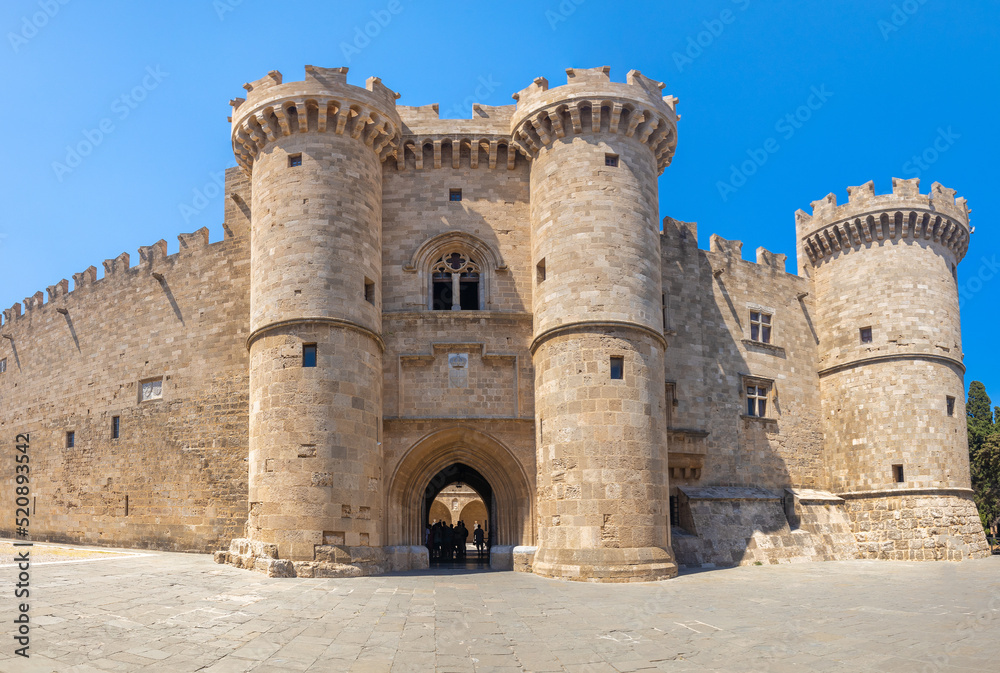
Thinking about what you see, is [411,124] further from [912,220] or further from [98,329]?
[912,220]

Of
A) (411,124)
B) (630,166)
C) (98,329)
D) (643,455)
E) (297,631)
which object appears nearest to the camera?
(297,631)

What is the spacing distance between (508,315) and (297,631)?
34.6 ft

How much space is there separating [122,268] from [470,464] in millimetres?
12264

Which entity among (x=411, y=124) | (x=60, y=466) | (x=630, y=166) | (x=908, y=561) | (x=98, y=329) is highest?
(x=411, y=124)

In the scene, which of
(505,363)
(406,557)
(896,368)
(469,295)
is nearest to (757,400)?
(896,368)

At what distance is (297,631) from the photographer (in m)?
9.42

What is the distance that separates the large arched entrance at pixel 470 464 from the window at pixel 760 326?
29.2 feet

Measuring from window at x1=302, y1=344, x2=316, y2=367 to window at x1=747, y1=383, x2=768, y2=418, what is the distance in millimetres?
12134

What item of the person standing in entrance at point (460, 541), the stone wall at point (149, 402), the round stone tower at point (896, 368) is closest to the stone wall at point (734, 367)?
the round stone tower at point (896, 368)

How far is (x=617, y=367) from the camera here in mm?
16891

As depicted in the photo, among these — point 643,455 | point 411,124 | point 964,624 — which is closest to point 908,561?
point 643,455

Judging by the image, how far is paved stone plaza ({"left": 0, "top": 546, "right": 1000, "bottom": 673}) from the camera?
7988 millimetres

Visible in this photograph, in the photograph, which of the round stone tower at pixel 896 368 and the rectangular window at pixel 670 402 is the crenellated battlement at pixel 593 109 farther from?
the round stone tower at pixel 896 368

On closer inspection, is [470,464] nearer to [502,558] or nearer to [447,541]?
[502,558]
